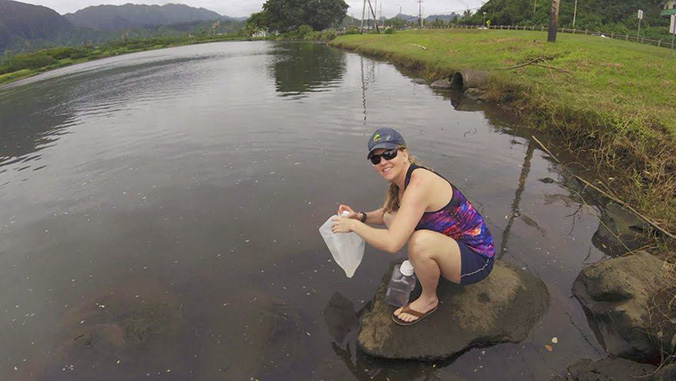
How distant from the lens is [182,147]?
11008 mm

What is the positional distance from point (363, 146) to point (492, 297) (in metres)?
6.82

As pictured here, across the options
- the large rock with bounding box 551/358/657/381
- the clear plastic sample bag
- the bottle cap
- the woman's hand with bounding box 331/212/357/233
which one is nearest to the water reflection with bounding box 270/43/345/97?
the clear plastic sample bag

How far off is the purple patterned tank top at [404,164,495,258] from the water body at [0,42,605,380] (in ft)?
3.95

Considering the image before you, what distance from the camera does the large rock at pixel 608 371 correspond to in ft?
11.0

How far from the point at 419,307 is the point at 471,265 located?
729 millimetres

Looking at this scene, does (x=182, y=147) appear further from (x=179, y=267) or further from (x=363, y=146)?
(x=179, y=267)

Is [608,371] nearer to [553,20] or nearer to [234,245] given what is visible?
[234,245]

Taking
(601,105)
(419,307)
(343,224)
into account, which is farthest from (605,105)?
(343,224)

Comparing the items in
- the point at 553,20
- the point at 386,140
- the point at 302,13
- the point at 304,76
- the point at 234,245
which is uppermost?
the point at 302,13

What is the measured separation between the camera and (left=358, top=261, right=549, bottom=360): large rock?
3.72 meters

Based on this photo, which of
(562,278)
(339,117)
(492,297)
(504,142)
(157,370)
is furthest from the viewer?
(339,117)

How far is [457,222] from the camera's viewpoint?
3.55m

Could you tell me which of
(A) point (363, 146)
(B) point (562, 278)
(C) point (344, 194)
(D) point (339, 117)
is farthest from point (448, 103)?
(B) point (562, 278)

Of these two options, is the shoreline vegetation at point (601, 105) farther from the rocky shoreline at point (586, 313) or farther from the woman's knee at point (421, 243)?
the woman's knee at point (421, 243)
